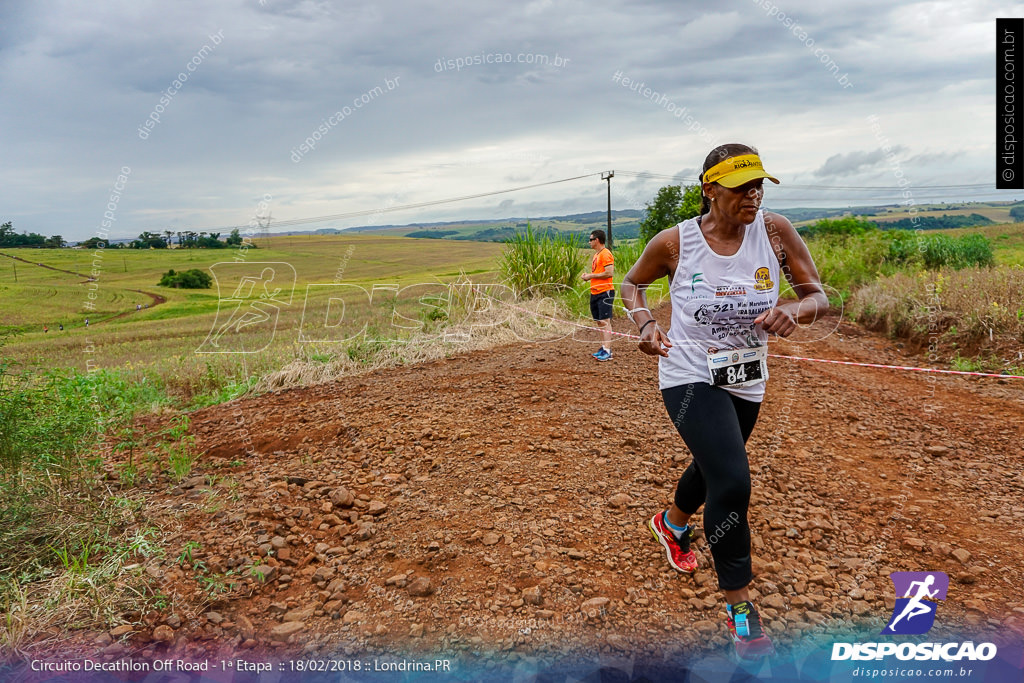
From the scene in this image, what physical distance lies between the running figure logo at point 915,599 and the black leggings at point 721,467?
78 cm

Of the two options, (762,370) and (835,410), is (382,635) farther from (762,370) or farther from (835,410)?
(835,410)

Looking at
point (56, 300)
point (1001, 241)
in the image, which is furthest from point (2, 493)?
point (1001, 241)

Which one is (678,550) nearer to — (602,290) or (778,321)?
(778,321)

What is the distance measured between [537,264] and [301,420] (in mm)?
7919

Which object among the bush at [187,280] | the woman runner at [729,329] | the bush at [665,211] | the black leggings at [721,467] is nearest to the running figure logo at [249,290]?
the bush at [187,280]

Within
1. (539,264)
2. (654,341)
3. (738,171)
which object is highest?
(738,171)

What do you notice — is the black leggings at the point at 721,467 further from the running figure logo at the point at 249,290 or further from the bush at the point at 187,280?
the bush at the point at 187,280

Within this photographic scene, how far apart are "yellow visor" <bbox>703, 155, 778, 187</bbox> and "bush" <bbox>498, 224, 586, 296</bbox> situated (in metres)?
10.0

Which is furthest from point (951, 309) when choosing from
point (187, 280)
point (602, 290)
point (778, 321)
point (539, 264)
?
point (187, 280)

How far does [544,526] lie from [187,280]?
41.8ft

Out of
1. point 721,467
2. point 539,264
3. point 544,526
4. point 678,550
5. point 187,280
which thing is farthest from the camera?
point 187,280

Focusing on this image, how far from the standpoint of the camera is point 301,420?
17.8 feet

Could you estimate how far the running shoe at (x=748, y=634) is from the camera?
230cm

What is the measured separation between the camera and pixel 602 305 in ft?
25.1
